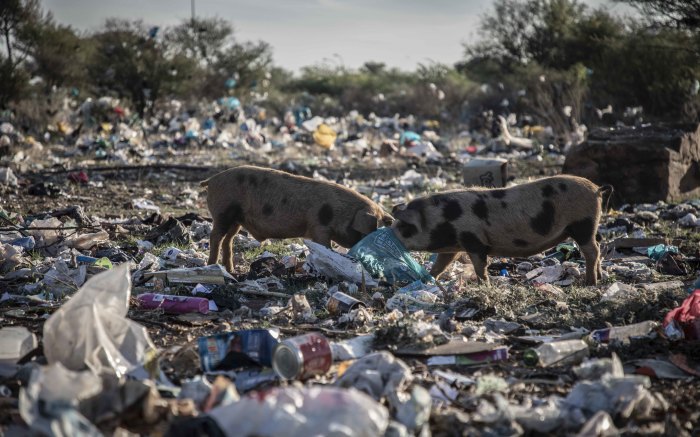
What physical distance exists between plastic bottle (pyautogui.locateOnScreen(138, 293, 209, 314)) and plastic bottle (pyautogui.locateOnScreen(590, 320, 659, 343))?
253 cm

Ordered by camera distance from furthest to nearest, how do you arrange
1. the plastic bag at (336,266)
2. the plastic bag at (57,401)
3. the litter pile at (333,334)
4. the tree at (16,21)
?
the tree at (16,21) < the plastic bag at (336,266) < the litter pile at (333,334) < the plastic bag at (57,401)

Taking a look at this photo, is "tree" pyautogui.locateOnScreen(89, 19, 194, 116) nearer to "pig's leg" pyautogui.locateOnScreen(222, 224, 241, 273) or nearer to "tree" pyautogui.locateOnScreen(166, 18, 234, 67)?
"tree" pyautogui.locateOnScreen(166, 18, 234, 67)

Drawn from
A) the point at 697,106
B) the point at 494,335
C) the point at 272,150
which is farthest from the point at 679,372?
the point at 697,106

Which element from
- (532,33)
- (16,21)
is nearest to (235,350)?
(16,21)

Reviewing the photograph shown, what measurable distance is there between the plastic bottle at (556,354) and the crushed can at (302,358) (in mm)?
1136

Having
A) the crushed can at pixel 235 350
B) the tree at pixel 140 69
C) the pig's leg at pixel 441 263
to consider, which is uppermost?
the tree at pixel 140 69

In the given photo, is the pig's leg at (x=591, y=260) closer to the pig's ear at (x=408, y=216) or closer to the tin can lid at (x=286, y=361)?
the pig's ear at (x=408, y=216)

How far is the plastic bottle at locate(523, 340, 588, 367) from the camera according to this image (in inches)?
184

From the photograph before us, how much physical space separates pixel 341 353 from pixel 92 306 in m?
1.30

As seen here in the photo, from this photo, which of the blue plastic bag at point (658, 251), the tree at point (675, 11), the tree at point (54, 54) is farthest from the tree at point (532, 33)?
the blue plastic bag at point (658, 251)

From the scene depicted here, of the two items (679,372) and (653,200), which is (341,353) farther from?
(653,200)

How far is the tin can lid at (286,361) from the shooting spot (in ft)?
13.7

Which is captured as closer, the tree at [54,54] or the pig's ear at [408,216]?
the pig's ear at [408,216]

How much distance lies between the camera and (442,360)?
15.4 feet
